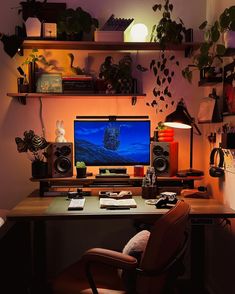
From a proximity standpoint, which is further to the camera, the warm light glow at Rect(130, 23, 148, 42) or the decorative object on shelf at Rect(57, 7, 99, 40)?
the warm light glow at Rect(130, 23, 148, 42)

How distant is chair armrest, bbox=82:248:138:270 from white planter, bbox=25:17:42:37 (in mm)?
1805

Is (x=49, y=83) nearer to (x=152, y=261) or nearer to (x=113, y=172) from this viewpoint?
(x=113, y=172)

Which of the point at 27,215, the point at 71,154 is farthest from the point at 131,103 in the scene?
the point at 27,215

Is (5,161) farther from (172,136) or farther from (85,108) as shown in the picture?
(172,136)

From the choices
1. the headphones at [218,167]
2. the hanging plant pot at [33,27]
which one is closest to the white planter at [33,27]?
the hanging plant pot at [33,27]

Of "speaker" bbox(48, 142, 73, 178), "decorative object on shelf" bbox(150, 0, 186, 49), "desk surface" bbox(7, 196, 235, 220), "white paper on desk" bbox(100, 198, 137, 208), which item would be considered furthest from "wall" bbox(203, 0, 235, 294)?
"speaker" bbox(48, 142, 73, 178)

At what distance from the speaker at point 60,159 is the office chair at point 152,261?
3.53 ft

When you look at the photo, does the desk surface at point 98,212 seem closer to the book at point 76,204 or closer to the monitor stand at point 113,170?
the book at point 76,204

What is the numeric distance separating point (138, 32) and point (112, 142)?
900mm

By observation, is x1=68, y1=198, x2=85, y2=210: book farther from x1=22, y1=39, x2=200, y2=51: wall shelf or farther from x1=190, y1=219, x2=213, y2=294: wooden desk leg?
x1=22, y1=39, x2=200, y2=51: wall shelf

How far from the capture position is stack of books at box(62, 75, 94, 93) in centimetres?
308

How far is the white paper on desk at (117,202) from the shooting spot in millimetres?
2586

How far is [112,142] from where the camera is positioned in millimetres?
3135

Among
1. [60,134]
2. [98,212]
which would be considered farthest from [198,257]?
[60,134]
